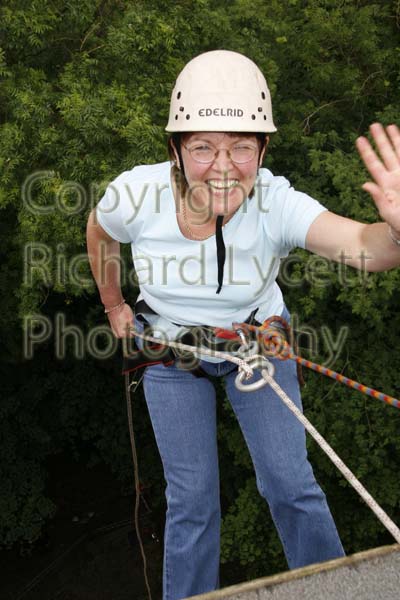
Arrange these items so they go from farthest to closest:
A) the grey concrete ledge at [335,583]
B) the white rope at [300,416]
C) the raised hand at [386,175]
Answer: the raised hand at [386,175], the white rope at [300,416], the grey concrete ledge at [335,583]

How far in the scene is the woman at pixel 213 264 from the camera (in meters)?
2.07

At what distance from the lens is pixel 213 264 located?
212 centimetres

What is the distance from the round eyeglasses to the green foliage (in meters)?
2.47

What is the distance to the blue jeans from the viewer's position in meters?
2.25

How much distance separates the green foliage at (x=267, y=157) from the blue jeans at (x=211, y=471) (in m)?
2.49

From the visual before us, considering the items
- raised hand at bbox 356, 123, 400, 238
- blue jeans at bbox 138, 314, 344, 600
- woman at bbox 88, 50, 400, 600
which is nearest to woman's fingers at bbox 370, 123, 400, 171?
raised hand at bbox 356, 123, 400, 238

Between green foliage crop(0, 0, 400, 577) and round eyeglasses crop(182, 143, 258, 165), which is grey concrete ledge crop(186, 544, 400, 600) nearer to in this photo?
round eyeglasses crop(182, 143, 258, 165)

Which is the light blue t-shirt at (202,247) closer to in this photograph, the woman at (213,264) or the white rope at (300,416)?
the woman at (213,264)

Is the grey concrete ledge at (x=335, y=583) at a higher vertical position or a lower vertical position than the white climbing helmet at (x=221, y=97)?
lower

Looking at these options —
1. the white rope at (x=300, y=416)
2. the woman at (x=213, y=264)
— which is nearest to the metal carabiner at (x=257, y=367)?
the white rope at (x=300, y=416)

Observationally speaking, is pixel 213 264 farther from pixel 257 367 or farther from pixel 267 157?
pixel 267 157

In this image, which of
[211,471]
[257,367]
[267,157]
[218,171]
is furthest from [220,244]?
[267,157]

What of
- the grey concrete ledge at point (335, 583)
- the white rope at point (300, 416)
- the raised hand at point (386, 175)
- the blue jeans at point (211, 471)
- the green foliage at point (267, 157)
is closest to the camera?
the grey concrete ledge at point (335, 583)

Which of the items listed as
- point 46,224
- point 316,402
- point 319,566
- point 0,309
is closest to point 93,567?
point 0,309
